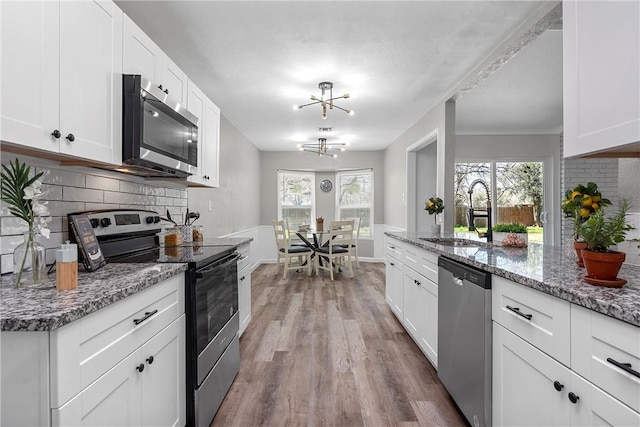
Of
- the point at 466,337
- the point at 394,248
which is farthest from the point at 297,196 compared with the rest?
the point at 466,337

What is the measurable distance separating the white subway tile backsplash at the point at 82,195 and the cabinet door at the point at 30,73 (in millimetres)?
526

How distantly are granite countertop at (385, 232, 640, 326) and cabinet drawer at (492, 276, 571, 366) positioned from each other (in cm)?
4

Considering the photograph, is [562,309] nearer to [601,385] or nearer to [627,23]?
[601,385]

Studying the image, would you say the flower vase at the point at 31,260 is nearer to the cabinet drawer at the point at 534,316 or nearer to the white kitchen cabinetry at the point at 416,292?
the cabinet drawer at the point at 534,316

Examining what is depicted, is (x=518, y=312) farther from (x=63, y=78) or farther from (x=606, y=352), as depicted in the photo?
(x=63, y=78)

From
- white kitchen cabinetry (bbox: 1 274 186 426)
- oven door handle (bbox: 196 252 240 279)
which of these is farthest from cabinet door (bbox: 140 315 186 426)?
oven door handle (bbox: 196 252 240 279)

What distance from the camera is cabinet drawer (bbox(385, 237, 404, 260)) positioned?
310cm

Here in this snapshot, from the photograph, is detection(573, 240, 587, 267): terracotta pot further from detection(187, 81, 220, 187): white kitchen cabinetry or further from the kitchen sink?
detection(187, 81, 220, 187): white kitchen cabinetry

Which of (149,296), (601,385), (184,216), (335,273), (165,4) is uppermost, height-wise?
(165,4)

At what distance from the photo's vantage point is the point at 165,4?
2076 mm

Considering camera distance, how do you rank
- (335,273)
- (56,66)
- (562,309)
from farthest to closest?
(335,273)
(56,66)
(562,309)

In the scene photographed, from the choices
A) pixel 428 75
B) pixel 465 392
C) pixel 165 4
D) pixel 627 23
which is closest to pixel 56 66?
pixel 165 4

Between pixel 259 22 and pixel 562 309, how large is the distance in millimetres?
2415

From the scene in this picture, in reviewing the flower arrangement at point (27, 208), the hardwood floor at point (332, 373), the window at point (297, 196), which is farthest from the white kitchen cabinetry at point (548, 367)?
the window at point (297, 196)
